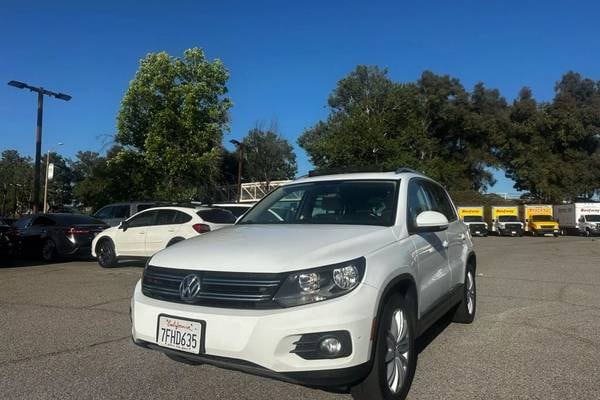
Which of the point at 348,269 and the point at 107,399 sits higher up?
the point at 348,269

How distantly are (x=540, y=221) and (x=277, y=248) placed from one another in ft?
147

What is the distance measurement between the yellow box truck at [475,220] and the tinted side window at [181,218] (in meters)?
32.3

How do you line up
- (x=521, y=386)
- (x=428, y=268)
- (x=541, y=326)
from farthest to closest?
(x=541, y=326)
(x=428, y=268)
(x=521, y=386)

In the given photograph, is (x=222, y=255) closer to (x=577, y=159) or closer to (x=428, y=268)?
(x=428, y=268)

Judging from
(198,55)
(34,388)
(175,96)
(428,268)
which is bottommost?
(34,388)

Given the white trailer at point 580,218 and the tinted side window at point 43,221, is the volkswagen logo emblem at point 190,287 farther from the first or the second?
the white trailer at point 580,218

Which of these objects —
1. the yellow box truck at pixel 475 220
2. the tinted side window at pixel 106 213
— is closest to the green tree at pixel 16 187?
the yellow box truck at pixel 475 220

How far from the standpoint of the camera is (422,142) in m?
51.2

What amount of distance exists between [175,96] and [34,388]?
920 inches

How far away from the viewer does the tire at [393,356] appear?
3.47 m

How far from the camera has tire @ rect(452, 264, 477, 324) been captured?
20.5ft

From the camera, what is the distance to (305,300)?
329cm

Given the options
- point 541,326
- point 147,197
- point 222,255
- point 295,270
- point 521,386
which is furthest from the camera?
point 147,197

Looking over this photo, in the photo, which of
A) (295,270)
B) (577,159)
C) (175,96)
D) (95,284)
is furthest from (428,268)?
(577,159)
